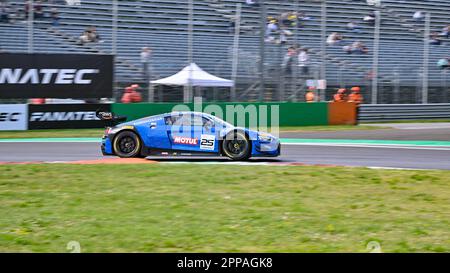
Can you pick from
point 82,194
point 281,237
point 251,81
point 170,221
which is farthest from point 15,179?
point 251,81

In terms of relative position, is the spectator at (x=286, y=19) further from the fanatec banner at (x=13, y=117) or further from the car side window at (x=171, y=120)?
the car side window at (x=171, y=120)

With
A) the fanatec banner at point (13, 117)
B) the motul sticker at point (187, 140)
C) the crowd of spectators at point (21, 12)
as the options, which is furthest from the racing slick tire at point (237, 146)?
the crowd of spectators at point (21, 12)

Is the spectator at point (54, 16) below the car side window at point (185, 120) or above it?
above

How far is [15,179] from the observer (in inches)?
420

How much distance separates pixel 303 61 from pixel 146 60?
20.2 ft

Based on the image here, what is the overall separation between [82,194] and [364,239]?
13.5 feet

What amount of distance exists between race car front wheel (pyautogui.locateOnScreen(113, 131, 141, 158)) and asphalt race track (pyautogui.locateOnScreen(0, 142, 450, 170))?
0.64 meters

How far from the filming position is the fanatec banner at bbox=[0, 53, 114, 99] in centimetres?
2164

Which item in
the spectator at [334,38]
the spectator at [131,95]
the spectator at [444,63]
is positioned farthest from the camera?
the spectator at [444,63]

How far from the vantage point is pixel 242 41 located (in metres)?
26.2

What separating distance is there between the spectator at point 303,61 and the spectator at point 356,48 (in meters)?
2.27

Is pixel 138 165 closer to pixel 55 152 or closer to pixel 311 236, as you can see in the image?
pixel 55 152

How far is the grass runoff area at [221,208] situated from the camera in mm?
6719

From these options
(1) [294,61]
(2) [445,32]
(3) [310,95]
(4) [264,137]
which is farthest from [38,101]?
(2) [445,32]
